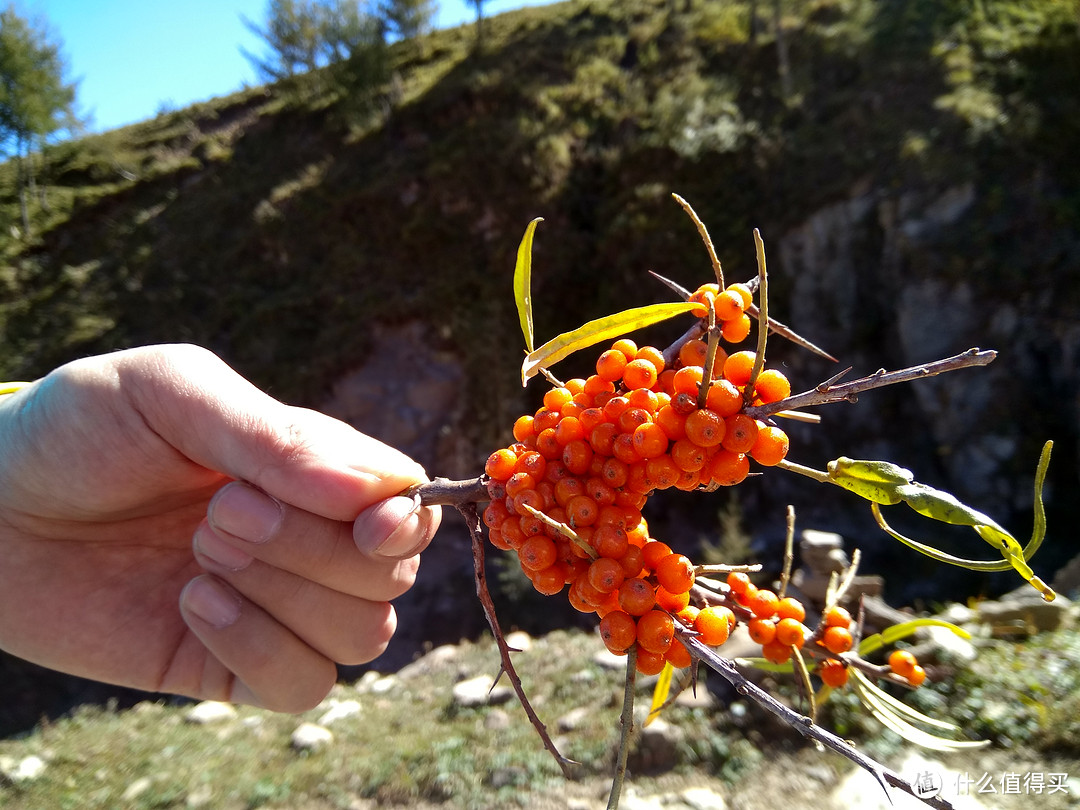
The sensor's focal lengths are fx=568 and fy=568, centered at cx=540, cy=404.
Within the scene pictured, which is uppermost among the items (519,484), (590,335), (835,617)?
(590,335)

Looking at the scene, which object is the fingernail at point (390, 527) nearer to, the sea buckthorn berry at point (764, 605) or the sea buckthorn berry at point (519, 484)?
the sea buckthorn berry at point (519, 484)

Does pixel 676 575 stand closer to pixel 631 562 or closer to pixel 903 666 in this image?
pixel 631 562

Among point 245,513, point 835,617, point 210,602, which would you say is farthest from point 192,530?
point 835,617

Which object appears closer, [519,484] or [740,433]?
[740,433]

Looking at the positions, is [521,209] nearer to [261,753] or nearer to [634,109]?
[634,109]

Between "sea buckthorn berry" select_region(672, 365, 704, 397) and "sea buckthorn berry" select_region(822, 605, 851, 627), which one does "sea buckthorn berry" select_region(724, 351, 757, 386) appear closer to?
"sea buckthorn berry" select_region(672, 365, 704, 397)

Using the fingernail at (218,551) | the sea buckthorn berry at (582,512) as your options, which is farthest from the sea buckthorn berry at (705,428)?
the fingernail at (218,551)

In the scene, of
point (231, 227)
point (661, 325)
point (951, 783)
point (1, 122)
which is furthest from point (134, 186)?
point (951, 783)
